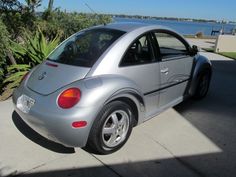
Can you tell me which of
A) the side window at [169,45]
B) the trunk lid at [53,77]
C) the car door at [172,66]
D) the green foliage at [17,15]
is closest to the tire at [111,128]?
the trunk lid at [53,77]

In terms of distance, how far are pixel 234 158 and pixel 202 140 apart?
22.9 inches

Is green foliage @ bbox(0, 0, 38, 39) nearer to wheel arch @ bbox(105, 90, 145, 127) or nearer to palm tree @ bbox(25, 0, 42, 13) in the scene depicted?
palm tree @ bbox(25, 0, 42, 13)

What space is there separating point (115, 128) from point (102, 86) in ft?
2.07

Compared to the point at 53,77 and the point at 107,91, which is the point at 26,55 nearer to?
the point at 53,77

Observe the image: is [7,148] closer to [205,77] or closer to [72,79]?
[72,79]

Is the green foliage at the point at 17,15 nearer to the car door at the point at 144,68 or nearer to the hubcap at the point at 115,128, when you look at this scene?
the car door at the point at 144,68

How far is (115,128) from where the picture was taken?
3982mm

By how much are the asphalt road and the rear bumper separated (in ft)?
1.11

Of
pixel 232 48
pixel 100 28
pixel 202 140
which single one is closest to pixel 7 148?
pixel 100 28

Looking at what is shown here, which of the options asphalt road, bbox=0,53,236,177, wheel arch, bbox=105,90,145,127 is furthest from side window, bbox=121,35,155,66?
asphalt road, bbox=0,53,236,177

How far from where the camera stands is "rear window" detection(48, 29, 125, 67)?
160 inches

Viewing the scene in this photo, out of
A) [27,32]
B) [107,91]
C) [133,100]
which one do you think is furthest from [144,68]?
[27,32]

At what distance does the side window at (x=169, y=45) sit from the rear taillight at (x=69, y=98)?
176 cm

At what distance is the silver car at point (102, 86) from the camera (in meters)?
3.55
